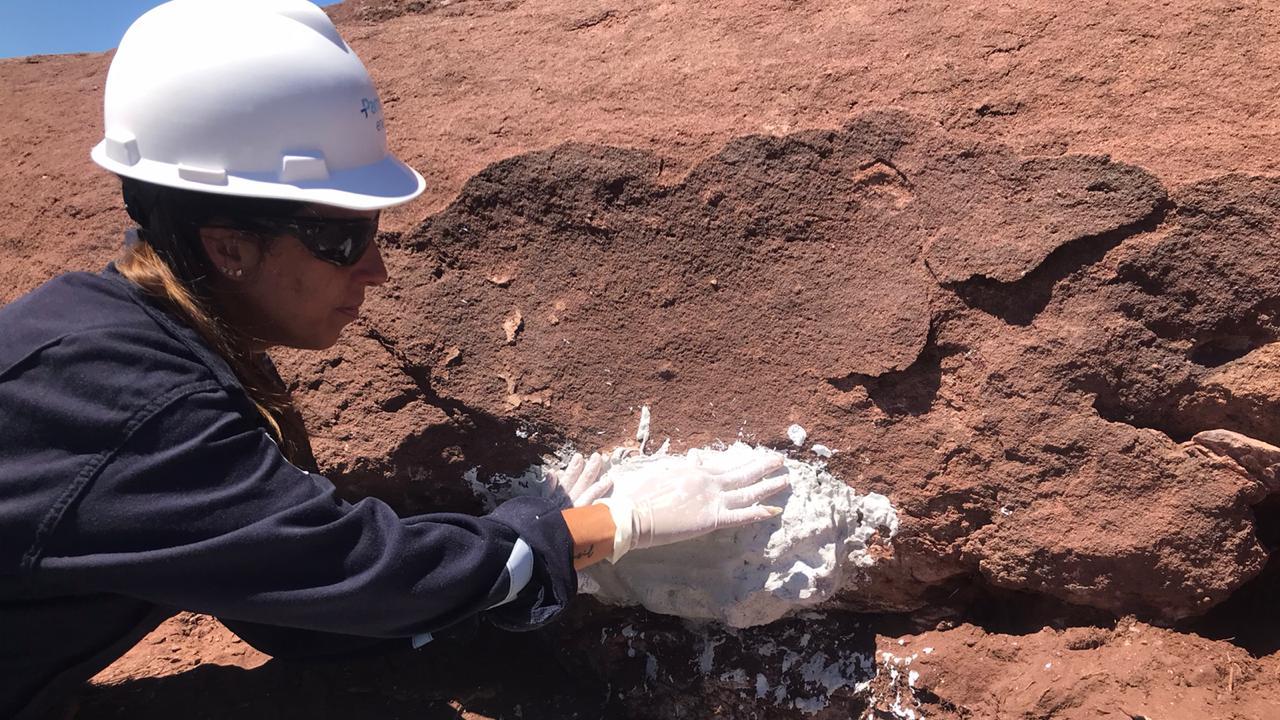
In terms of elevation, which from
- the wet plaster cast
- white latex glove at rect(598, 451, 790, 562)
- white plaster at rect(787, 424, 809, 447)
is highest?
white plaster at rect(787, 424, 809, 447)

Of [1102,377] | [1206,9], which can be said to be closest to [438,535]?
[1102,377]

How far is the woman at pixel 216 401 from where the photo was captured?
1.20 meters

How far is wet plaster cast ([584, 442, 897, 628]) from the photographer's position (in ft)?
5.80

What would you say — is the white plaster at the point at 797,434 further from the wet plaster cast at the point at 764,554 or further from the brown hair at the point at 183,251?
the brown hair at the point at 183,251

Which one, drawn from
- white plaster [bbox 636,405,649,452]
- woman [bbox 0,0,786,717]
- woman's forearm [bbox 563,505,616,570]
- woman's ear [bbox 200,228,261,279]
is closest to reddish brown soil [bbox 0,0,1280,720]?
white plaster [bbox 636,405,649,452]

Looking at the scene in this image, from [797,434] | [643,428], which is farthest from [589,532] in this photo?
[797,434]

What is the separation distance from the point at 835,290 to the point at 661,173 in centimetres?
42

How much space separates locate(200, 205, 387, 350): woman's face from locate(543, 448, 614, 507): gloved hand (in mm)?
543

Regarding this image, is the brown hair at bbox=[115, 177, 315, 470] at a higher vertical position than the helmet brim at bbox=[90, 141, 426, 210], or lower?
lower

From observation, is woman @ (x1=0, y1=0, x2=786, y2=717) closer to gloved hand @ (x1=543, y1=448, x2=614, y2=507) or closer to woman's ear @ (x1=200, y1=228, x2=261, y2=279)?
woman's ear @ (x1=200, y1=228, x2=261, y2=279)

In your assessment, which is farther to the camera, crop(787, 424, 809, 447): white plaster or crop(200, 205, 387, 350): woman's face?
crop(787, 424, 809, 447): white plaster

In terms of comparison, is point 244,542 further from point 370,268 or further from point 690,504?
point 690,504

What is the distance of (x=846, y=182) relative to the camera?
1.80 m

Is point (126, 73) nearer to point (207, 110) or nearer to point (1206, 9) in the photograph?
point (207, 110)
